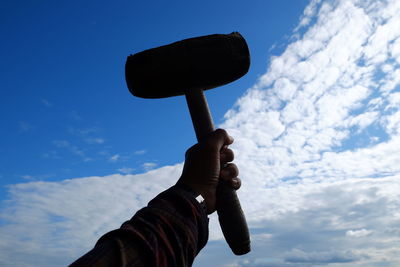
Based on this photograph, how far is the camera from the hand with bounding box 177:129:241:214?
6.06 ft

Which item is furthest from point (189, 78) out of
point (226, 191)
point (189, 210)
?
point (189, 210)

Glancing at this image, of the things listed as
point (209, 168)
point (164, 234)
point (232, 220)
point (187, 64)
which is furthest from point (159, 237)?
point (187, 64)

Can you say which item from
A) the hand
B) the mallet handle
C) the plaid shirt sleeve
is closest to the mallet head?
the hand

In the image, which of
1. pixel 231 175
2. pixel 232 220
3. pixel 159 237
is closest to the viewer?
pixel 159 237

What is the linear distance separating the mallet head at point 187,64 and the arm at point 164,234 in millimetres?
1386

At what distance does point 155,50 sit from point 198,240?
79.3 inches

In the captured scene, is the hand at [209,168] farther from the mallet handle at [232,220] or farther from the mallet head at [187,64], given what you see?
the mallet head at [187,64]

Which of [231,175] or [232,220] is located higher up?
[231,175]

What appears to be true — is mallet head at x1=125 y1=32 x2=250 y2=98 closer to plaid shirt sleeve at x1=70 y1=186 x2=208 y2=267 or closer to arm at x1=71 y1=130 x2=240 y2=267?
arm at x1=71 y1=130 x2=240 y2=267

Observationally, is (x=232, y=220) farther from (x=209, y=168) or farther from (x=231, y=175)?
(x=209, y=168)

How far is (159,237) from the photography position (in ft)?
4.32

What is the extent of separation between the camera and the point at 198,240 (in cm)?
161

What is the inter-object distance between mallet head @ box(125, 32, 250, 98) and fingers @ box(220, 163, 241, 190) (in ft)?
3.06

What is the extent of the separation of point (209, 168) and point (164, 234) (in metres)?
0.77
